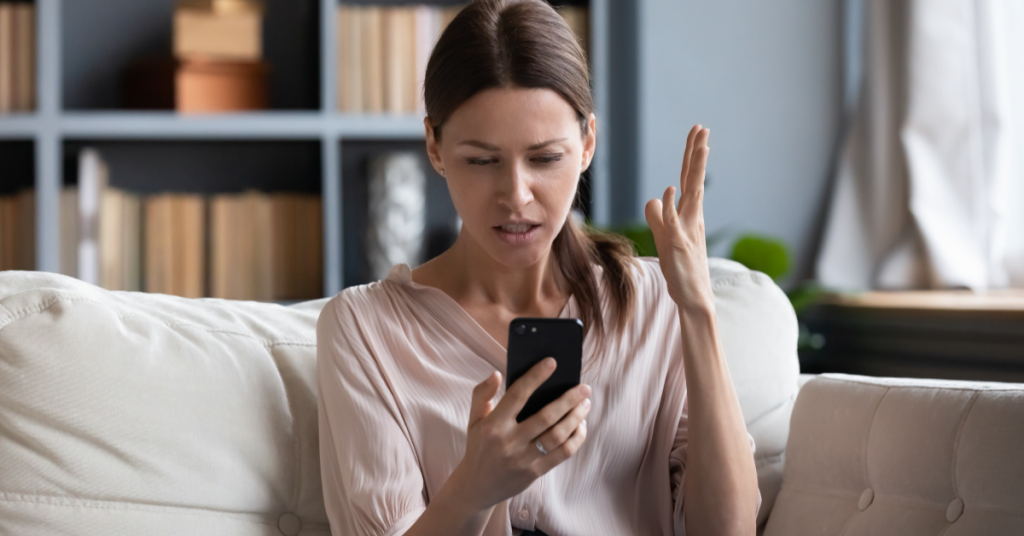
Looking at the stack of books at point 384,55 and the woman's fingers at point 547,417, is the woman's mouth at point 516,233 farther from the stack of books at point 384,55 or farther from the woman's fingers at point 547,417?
the stack of books at point 384,55

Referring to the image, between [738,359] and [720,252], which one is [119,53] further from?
[738,359]

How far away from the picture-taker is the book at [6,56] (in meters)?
2.56

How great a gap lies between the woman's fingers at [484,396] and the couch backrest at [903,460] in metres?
0.54

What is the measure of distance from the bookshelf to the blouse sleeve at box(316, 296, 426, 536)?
4.96 ft

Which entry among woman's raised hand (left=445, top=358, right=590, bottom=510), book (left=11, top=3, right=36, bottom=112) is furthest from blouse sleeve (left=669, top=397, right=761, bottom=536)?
book (left=11, top=3, right=36, bottom=112)

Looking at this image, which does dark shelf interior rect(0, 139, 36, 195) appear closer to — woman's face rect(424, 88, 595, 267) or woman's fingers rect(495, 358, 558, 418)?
woman's face rect(424, 88, 595, 267)

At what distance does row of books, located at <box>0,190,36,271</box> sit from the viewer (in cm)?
261

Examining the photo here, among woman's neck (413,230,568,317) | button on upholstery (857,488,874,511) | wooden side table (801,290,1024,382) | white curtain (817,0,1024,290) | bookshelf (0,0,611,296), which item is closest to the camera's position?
button on upholstery (857,488,874,511)

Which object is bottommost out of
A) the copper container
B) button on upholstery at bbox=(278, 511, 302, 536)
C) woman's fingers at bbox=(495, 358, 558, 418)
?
button on upholstery at bbox=(278, 511, 302, 536)

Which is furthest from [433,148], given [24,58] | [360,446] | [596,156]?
[24,58]

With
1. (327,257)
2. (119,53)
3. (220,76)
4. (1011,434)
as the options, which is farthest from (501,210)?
(119,53)

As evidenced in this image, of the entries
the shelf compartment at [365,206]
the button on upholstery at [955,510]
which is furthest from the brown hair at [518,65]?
the shelf compartment at [365,206]

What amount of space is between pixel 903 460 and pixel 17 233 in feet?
7.78

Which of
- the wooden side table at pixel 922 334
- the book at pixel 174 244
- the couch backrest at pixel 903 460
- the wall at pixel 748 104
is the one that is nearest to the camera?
the couch backrest at pixel 903 460
